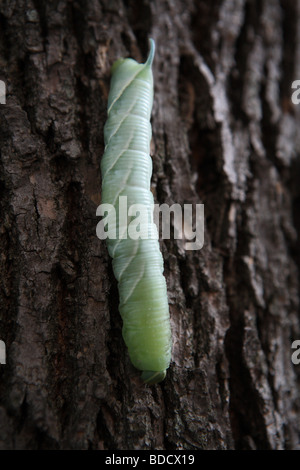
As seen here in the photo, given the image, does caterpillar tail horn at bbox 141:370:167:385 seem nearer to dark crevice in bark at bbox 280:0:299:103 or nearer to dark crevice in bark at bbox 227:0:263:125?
dark crevice in bark at bbox 227:0:263:125

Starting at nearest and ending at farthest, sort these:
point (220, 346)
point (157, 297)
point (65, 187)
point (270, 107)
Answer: point (157, 297) < point (65, 187) < point (220, 346) < point (270, 107)

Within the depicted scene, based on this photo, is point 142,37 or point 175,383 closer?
point 175,383

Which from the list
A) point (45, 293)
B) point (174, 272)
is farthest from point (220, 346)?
point (45, 293)

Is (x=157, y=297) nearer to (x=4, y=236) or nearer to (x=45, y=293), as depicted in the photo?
(x=45, y=293)

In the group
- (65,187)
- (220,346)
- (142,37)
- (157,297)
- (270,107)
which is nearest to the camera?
(157,297)
